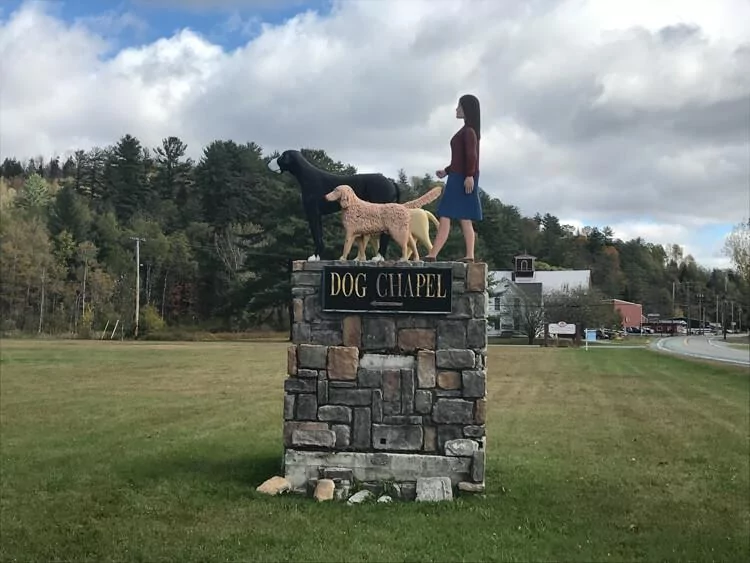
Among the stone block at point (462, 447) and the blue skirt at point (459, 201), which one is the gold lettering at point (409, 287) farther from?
the stone block at point (462, 447)

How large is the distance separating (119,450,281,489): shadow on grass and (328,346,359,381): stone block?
1330 millimetres

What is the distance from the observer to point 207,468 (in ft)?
25.2

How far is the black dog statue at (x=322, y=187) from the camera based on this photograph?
737cm

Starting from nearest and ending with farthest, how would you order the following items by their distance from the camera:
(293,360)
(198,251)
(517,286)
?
1. (293,360)
2. (517,286)
3. (198,251)

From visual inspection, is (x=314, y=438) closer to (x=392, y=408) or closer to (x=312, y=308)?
(x=392, y=408)

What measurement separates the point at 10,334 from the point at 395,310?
48.2 metres

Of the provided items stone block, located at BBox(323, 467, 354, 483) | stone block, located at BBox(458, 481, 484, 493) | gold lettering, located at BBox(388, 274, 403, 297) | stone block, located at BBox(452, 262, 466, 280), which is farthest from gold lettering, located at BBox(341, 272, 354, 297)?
stone block, located at BBox(458, 481, 484, 493)

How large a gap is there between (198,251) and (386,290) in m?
52.3

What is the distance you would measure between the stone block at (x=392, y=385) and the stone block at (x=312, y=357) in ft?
1.93

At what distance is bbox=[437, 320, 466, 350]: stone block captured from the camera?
262 inches

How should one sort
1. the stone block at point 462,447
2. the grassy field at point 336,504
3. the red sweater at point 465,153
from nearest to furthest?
the grassy field at point 336,504 → the stone block at point 462,447 → the red sweater at point 465,153

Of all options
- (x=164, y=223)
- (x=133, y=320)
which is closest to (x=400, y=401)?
(x=133, y=320)

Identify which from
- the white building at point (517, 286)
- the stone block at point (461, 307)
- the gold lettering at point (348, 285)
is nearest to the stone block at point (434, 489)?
the stone block at point (461, 307)

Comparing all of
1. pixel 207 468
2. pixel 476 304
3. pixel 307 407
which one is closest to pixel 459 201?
pixel 476 304
